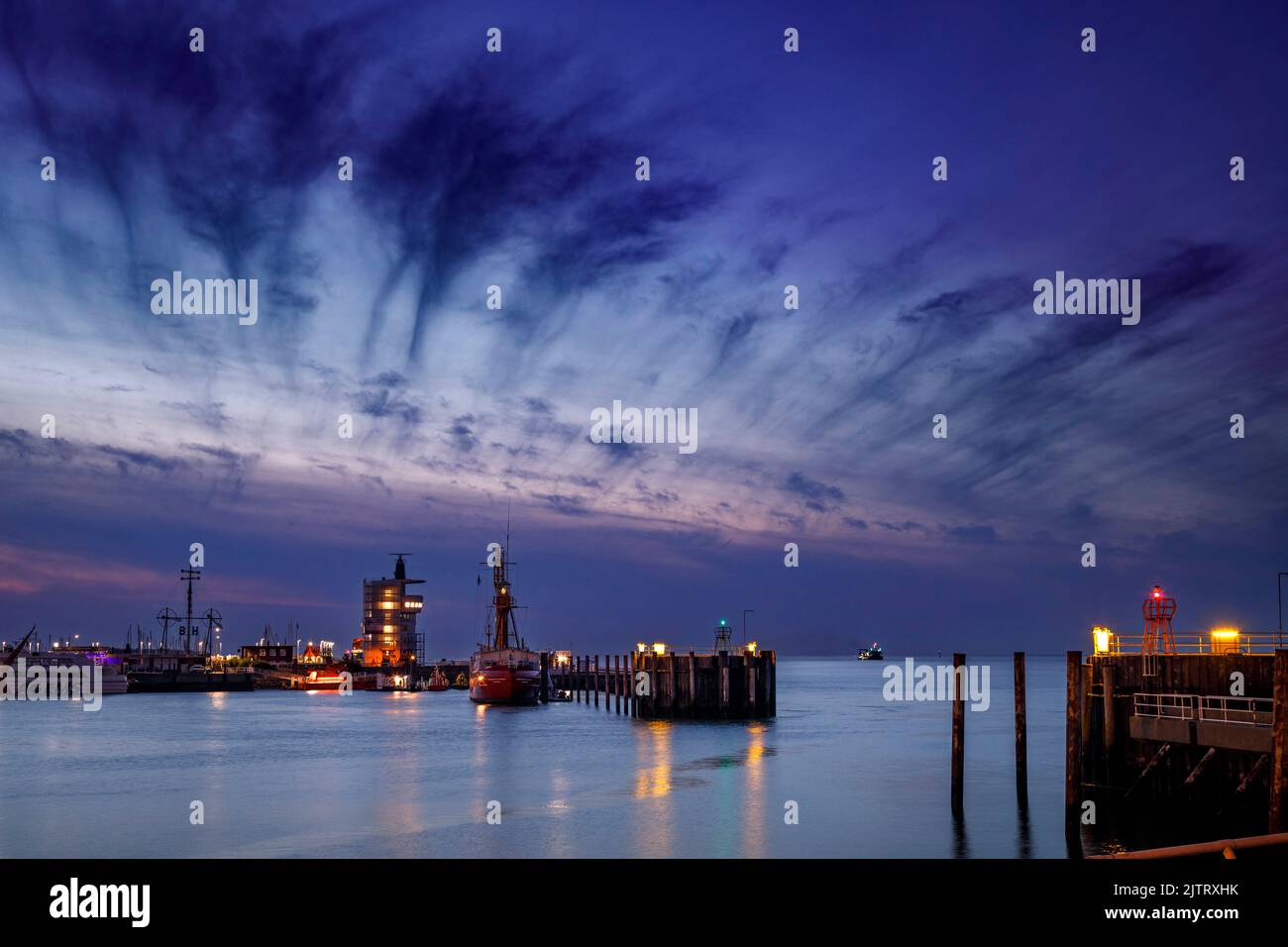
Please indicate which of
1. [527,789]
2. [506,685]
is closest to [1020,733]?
[527,789]

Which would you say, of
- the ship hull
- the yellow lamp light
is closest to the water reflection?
the yellow lamp light

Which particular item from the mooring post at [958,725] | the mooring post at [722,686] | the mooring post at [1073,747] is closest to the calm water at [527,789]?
the mooring post at [958,725]

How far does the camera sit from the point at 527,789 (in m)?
50.0

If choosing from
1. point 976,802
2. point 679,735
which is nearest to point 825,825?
point 976,802

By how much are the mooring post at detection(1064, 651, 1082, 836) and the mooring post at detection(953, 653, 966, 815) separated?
329 cm

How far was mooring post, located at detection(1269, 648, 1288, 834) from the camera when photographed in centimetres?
2225

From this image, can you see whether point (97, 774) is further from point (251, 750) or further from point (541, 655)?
point (541, 655)

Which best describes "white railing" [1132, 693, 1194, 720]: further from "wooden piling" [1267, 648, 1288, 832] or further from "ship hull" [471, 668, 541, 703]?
"ship hull" [471, 668, 541, 703]

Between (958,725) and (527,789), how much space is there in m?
23.0

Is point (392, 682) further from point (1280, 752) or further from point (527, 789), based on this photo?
point (1280, 752)

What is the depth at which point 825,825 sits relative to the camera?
129 ft
